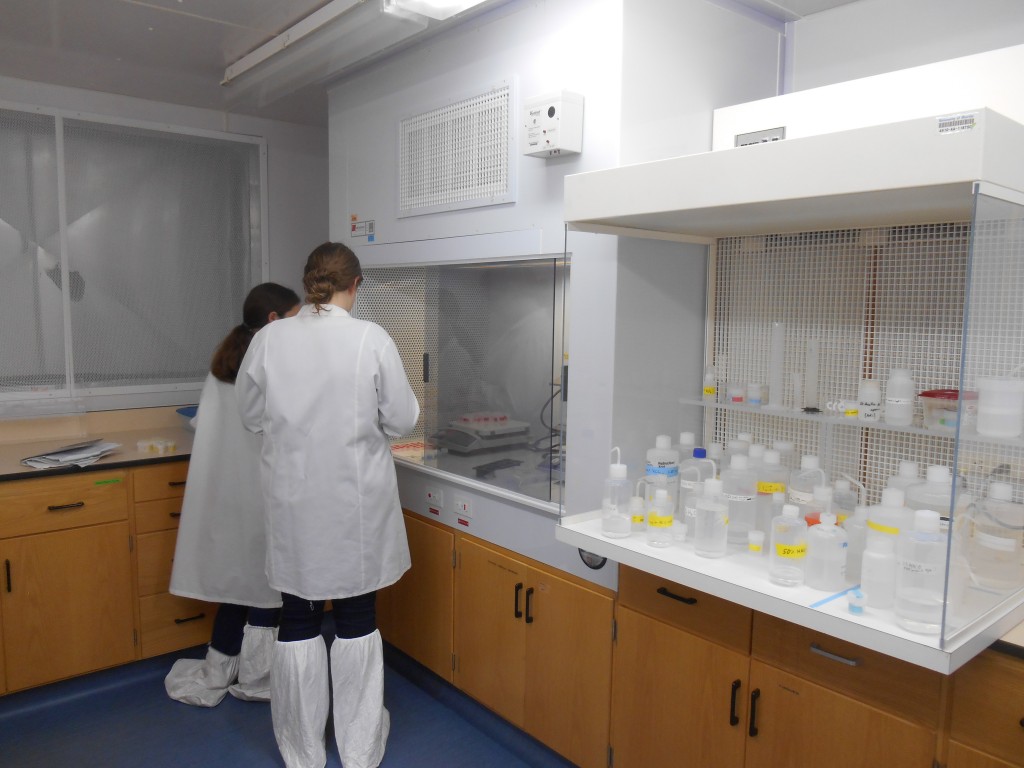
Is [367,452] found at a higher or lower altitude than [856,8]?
lower

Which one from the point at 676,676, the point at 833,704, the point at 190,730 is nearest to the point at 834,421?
the point at 833,704

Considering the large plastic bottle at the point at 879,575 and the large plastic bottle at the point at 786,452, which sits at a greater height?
the large plastic bottle at the point at 786,452

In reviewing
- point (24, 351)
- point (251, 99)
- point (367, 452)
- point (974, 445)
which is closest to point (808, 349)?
point (974, 445)

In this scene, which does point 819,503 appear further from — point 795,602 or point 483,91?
point 483,91

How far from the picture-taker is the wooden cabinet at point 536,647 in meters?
2.10

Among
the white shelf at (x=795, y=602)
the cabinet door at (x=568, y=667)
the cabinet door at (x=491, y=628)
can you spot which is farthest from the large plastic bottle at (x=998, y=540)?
the cabinet door at (x=491, y=628)

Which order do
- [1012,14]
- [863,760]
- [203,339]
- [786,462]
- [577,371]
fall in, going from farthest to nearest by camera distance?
[203,339] < [577,371] < [786,462] < [1012,14] < [863,760]

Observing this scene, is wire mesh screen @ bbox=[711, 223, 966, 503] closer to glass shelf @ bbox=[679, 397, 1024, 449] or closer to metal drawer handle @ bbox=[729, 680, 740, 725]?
glass shelf @ bbox=[679, 397, 1024, 449]

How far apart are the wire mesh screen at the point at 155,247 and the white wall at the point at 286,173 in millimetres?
77

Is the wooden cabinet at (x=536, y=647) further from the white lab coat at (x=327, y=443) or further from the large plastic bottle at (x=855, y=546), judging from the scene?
the large plastic bottle at (x=855, y=546)

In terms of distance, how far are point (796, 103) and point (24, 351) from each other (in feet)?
10.5

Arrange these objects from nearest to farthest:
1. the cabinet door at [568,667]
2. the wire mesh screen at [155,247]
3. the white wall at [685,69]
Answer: the white wall at [685,69]
the cabinet door at [568,667]
the wire mesh screen at [155,247]

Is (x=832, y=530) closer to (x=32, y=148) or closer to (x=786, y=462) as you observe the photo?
(x=786, y=462)

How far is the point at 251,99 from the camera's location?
3334mm
